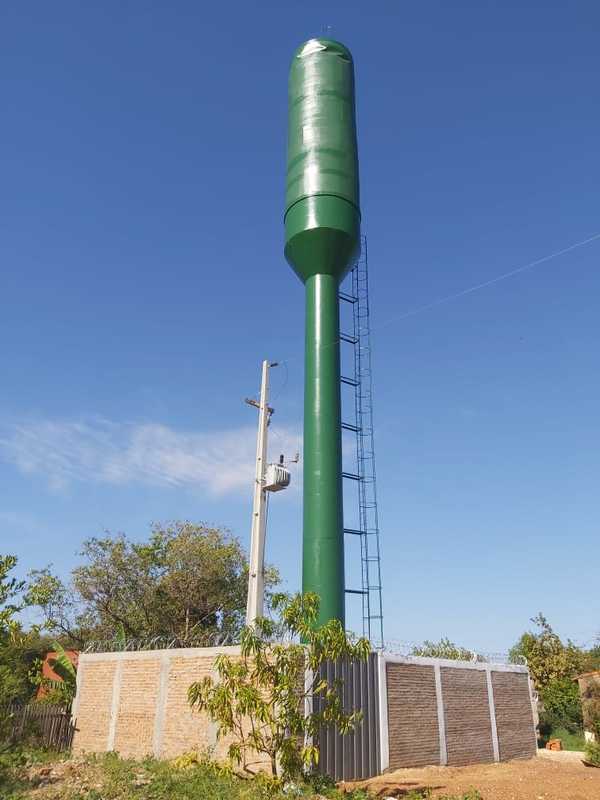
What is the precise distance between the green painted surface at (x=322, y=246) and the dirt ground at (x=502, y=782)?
14.3ft

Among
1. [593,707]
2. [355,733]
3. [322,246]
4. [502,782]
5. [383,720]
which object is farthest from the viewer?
[593,707]

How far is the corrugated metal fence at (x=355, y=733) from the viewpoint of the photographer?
15.7 meters

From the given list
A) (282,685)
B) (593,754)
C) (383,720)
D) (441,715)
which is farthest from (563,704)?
A: (282,685)

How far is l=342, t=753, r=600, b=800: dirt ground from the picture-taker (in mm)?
14633

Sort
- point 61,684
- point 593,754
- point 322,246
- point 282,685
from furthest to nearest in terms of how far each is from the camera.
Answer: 1. point 61,684
2. point 322,246
3. point 593,754
4. point 282,685

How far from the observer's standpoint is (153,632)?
3684cm

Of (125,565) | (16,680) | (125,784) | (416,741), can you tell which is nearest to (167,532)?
(125,565)

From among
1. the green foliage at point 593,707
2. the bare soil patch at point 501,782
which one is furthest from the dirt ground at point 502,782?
the green foliage at point 593,707

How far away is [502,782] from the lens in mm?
15984

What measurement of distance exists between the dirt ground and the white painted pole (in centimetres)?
506

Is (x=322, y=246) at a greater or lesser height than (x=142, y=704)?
greater

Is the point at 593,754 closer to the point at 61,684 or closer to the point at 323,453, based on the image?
the point at 323,453

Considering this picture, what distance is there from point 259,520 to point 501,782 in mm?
8838

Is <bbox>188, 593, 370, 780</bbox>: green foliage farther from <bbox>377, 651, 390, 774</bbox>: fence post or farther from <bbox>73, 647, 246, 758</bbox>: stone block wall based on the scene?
<bbox>377, 651, 390, 774</bbox>: fence post
